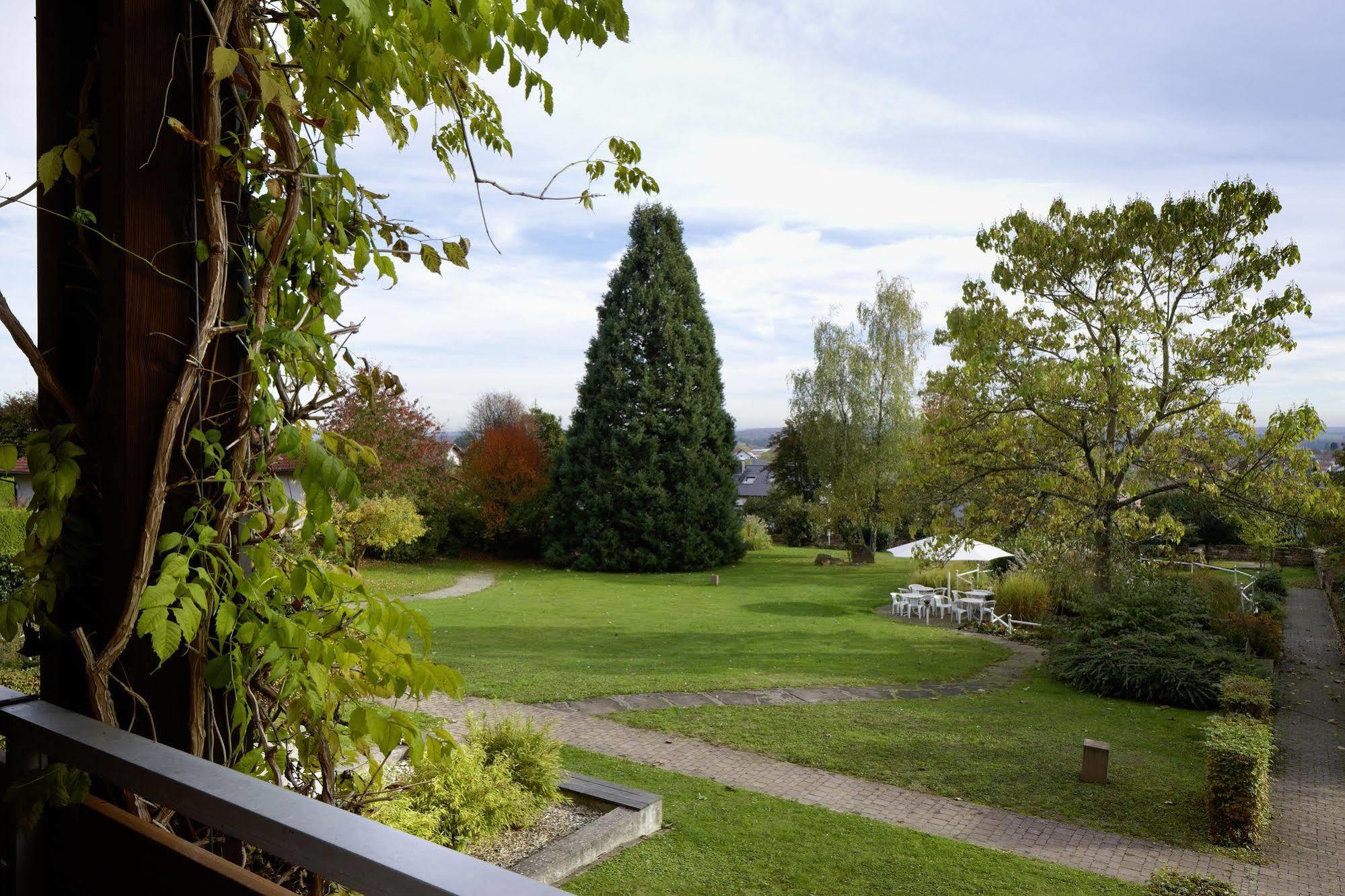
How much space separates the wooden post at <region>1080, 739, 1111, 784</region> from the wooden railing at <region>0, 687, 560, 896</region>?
7.53 metres

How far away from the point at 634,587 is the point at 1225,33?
57.6ft

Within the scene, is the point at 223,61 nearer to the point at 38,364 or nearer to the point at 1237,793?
the point at 38,364

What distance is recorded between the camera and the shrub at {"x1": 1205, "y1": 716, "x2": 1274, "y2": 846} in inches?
241

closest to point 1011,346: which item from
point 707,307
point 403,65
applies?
point 403,65

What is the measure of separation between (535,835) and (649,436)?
807 inches

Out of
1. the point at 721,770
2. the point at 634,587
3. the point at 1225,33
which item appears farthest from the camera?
the point at 634,587

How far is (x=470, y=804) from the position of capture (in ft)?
17.1

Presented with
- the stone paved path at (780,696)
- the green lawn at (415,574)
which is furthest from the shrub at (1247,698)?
the green lawn at (415,574)

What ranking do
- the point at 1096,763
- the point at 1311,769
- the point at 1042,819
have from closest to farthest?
the point at 1042,819 → the point at 1096,763 → the point at 1311,769

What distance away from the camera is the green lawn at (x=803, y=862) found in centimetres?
495

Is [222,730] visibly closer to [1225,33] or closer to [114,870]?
[114,870]

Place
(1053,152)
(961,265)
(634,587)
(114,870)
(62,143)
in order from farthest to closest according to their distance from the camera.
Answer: (634,587) → (961,265) → (1053,152) → (62,143) → (114,870)

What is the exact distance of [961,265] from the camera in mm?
14547

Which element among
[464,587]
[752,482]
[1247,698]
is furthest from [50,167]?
[752,482]
